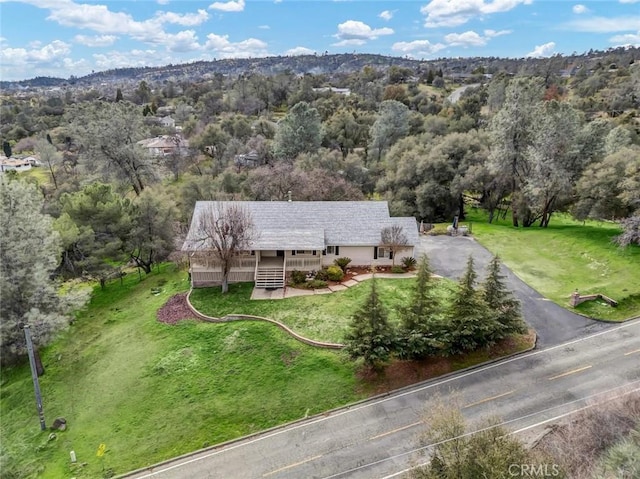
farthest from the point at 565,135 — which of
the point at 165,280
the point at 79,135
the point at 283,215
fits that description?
the point at 79,135

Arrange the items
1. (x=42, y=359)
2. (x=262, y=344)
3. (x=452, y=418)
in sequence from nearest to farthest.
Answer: (x=452, y=418)
(x=262, y=344)
(x=42, y=359)

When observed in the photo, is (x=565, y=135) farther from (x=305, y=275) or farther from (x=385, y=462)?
(x=385, y=462)

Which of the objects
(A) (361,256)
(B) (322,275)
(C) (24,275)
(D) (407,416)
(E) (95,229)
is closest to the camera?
(D) (407,416)

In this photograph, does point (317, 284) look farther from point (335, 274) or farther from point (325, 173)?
point (325, 173)

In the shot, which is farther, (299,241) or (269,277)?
(299,241)

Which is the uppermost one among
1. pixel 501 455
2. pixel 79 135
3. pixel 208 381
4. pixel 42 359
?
pixel 79 135

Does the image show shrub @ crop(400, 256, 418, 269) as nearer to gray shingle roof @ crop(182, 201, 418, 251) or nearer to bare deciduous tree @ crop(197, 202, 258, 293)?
gray shingle roof @ crop(182, 201, 418, 251)

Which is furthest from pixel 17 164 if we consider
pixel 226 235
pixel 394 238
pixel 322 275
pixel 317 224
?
pixel 394 238

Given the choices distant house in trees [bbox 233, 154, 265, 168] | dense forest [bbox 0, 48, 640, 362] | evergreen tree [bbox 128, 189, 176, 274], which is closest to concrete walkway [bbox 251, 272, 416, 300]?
dense forest [bbox 0, 48, 640, 362]
